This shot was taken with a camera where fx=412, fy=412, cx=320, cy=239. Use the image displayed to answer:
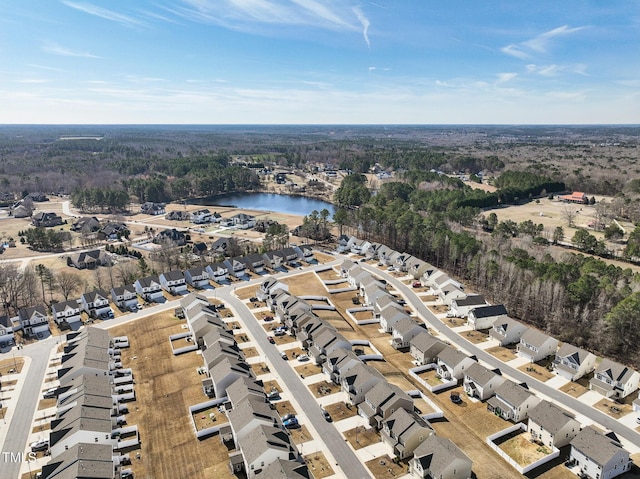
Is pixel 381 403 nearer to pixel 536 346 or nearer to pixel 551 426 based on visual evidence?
pixel 551 426

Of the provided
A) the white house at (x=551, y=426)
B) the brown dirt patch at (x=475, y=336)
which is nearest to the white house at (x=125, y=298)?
the brown dirt patch at (x=475, y=336)

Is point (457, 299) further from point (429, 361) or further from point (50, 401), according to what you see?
point (50, 401)

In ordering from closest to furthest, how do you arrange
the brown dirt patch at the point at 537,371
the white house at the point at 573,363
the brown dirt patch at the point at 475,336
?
the white house at the point at 573,363, the brown dirt patch at the point at 537,371, the brown dirt patch at the point at 475,336

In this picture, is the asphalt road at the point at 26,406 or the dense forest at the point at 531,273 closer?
the asphalt road at the point at 26,406

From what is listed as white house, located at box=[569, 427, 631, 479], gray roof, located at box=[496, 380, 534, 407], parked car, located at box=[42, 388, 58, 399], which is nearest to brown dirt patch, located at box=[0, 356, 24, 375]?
parked car, located at box=[42, 388, 58, 399]

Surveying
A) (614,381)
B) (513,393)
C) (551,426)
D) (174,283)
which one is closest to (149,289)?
(174,283)

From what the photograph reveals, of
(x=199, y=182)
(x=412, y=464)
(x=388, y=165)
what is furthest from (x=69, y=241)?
(x=388, y=165)

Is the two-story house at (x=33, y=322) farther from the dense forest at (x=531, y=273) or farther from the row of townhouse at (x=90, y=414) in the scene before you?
the dense forest at (x=531, y=273)
